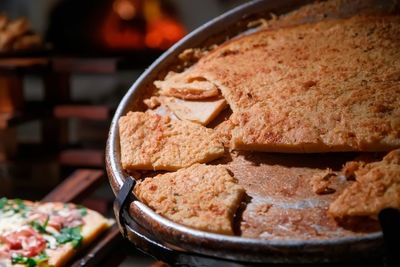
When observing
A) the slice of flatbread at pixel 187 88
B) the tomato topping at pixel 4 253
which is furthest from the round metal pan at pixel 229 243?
the tomato topping at pixel 4 253

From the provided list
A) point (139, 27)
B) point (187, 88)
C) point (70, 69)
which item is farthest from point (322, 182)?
point (139, 27)

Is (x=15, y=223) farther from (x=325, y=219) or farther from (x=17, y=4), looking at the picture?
(x=17, y=4)

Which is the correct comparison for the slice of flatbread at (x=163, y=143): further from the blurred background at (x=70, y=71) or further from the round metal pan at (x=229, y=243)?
the blurred background at (x=70, y=71)

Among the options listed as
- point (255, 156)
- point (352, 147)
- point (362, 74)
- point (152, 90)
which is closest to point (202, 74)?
point (152, 90)

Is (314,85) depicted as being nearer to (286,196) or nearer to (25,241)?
(286,196)

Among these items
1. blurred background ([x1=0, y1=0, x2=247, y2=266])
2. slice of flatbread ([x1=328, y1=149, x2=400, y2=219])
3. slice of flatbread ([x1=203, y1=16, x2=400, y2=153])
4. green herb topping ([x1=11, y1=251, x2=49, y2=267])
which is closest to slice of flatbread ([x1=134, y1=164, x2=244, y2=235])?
slice of flatbread ([x1=203, y1=16, x2=400, y2=153])
